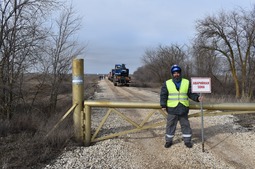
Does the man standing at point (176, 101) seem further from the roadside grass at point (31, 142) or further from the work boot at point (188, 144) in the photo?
the roadside grass at point (31, 142)

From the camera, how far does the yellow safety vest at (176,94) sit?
→ 664 centimetres

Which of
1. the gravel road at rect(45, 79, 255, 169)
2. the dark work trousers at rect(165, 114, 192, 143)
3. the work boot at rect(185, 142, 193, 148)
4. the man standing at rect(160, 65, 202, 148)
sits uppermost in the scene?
the man standing at rect(160, 65, 202, 148)

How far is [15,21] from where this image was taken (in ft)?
34.8

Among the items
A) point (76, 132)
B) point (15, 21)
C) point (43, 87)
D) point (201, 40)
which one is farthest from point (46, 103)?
point (201, 40)

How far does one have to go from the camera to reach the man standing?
6656mm

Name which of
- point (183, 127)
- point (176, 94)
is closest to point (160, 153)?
point (183, 127)

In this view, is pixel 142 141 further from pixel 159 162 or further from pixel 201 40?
pixel 201 40

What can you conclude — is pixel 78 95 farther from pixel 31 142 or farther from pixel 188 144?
pixel 188 144

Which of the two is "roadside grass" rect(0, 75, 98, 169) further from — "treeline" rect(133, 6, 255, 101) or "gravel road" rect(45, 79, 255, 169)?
"treeline" rect(133, 6, 255, 101)

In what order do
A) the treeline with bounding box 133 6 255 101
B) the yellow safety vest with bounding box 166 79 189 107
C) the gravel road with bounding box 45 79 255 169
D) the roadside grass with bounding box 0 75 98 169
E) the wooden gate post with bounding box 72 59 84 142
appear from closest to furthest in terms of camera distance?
the roadside grass with bounding box 0 75 98 169, the gravel road with bounding box 45 79 255 169, the yellow safety vest with bounding box 166 79 189 107, the wooden gate post with bounding box 72 59 84 142, the treeline with bounding box 133 6 255 101

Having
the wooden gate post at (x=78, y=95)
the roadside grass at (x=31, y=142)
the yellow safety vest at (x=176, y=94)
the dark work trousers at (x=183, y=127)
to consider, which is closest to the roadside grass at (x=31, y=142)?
the roadside grass at (x=31, y=142)

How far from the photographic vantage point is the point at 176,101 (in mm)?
6656

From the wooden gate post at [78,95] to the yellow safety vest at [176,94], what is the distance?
2.20 m

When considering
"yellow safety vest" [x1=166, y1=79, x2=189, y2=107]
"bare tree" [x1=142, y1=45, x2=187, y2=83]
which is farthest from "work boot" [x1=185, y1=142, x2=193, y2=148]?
"bare tree" [x1=142, y1=45, x2=187, y2=83]
